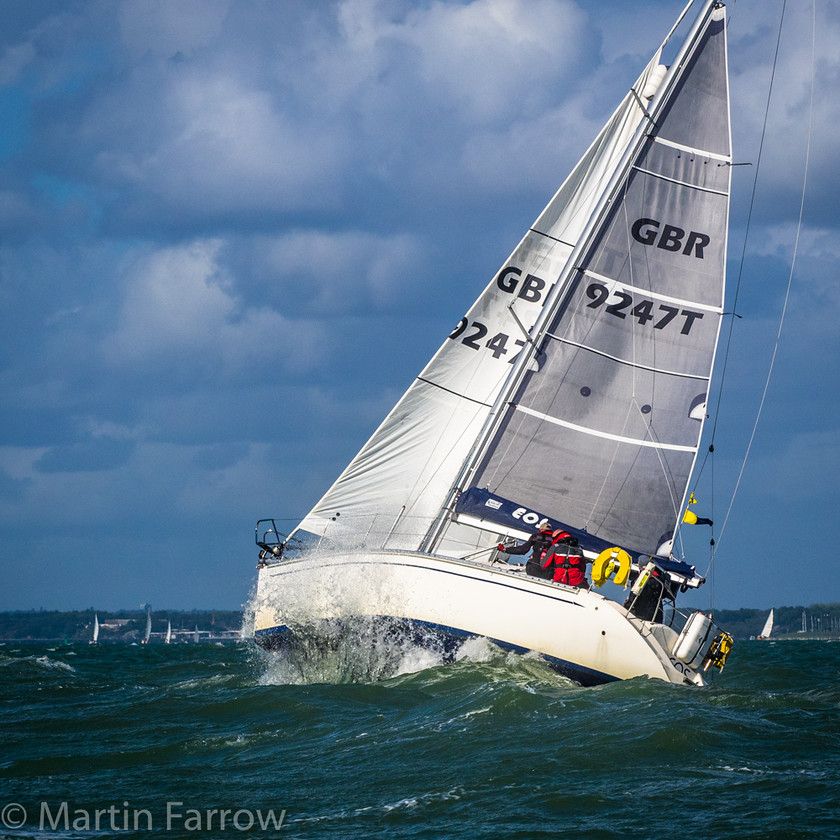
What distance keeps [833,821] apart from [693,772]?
1.42 metres

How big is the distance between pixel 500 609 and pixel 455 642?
73cm

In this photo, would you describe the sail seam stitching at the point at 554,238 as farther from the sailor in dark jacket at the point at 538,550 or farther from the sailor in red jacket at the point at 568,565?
the sailor in red jacket at the point at 568,565

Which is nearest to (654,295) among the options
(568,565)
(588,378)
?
(588,378)

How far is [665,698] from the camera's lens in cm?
1092

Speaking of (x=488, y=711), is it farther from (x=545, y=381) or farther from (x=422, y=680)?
(x=545, y=381)

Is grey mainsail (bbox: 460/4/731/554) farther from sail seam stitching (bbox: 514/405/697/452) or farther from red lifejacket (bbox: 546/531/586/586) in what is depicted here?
red lifejacket (bbox: 546/531/586/586)

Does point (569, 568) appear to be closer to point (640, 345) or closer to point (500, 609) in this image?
point (500, 609)

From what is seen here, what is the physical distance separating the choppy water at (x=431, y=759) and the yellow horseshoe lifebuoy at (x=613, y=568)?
1.35m

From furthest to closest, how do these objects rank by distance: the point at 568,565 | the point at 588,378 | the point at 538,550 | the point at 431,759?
the point at 588,378 → the point at 538,550 → the point at 568,565 → the point at 431,759

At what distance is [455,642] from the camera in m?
12.4

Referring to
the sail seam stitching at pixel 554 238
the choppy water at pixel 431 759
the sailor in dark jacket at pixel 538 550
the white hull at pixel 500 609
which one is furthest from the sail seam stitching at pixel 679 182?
the choppy water at pixel 431 759

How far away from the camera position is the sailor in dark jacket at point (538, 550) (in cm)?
1266

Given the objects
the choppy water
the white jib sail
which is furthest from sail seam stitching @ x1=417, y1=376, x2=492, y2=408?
the choppy water

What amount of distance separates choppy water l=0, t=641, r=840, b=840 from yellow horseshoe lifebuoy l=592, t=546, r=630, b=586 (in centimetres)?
135
